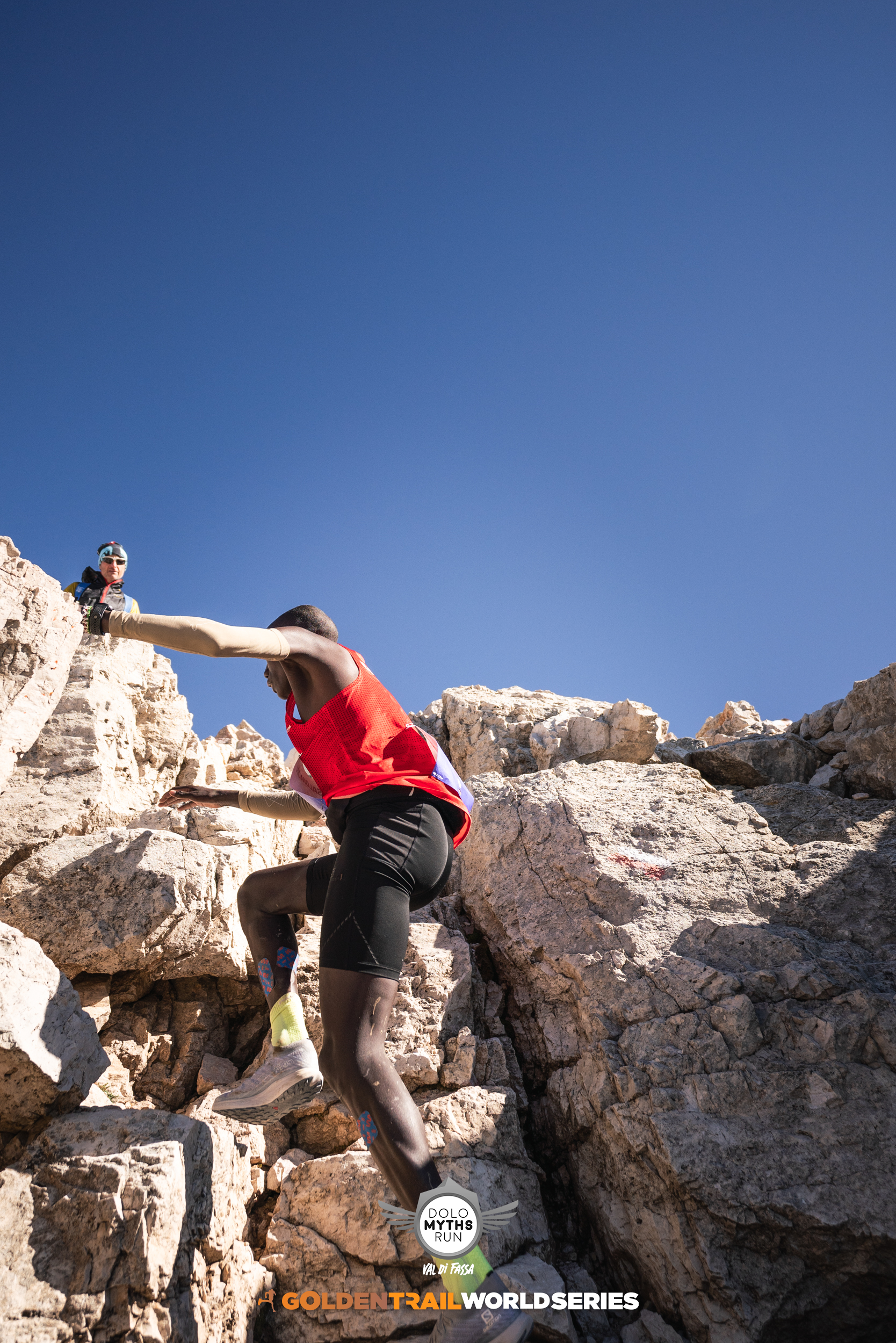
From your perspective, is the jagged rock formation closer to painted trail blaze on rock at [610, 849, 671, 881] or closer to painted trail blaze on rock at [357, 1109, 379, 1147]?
painted trail blaze on rock at [610, 849, 671, 881]

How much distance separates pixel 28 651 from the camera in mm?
3432

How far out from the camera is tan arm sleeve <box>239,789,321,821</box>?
3.27 m

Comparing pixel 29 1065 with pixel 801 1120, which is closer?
pixel 29 1065

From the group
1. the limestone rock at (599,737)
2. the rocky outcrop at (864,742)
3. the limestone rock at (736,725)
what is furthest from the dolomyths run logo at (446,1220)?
the limestone rock at (736,725)

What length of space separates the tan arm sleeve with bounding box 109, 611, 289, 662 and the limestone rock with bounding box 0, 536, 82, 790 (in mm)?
1409

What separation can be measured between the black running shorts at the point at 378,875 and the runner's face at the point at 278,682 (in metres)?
0.54

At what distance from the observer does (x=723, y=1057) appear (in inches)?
110

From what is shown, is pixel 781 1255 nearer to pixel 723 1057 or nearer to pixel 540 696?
pixel 723 1057

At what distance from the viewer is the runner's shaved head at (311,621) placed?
8.94ft

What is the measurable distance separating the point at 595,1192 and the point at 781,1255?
0.68 metres

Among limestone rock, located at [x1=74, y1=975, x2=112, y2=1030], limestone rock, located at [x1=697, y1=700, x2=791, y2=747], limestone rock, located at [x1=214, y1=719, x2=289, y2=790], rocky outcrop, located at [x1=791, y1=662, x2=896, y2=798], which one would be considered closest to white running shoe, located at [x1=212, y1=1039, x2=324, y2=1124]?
limestone rock, located at [x1=74, y1=975, x2=112, y2=1030]

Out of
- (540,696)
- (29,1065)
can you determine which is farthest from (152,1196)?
(540,696)

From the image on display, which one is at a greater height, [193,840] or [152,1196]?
[193,840]

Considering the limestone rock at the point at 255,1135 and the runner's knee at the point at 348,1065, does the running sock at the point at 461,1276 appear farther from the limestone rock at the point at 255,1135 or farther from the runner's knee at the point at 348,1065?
the limestone rock at the point at 255,1135
